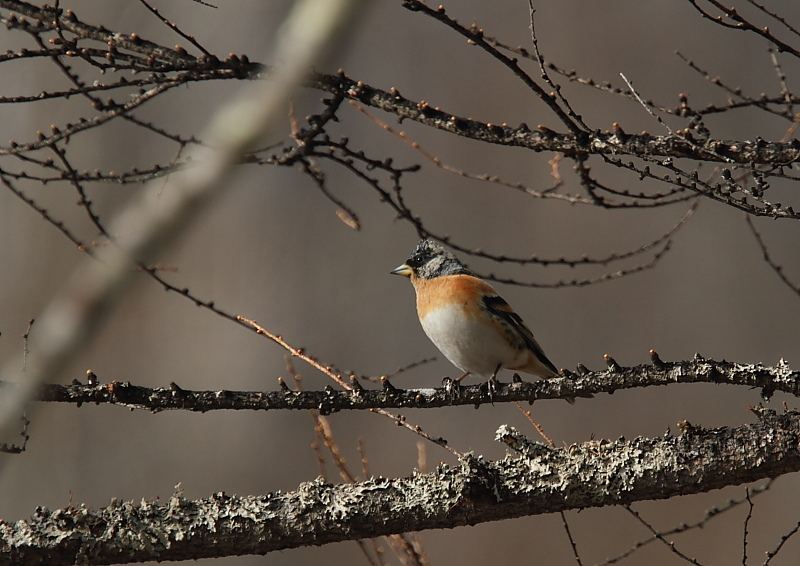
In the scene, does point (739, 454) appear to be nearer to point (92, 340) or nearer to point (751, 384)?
point (751, 384)

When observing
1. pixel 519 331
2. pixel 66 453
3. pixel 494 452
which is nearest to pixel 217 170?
pixel 519 331

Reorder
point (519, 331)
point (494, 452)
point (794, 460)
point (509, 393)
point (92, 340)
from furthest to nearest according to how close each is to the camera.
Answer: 1. point (494, 452)
2. point (519, 331)
3. point (509, 393)
4. point (794, 460)
5. point (92, 340)

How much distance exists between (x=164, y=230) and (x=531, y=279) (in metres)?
6.83

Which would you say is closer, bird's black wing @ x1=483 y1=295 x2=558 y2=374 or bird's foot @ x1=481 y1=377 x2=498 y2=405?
bird's foot @ x1=481 y1=377 x2=498 y2=405

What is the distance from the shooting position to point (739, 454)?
2135 millimetres

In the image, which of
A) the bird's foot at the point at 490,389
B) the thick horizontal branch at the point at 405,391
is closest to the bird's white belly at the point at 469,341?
the bird's foot at the point at 490,389

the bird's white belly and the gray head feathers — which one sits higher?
the gray head feathers

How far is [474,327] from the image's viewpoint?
3.56 m

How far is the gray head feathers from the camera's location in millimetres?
3873

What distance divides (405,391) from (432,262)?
60.4 inches

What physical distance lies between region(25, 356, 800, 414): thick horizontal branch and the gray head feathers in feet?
4.64

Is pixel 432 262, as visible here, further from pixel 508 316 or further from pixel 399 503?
pixel 399 503

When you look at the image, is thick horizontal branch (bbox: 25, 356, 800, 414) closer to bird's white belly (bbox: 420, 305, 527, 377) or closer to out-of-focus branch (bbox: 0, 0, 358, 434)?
bird's white belly (bbox: 420, 305, 527, 377)

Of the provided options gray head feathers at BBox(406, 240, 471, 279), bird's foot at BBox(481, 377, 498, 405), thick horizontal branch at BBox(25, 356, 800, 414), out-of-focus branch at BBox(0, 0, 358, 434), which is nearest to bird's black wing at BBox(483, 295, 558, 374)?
gray head feathers at BBox(406, 240, 471, 279)
